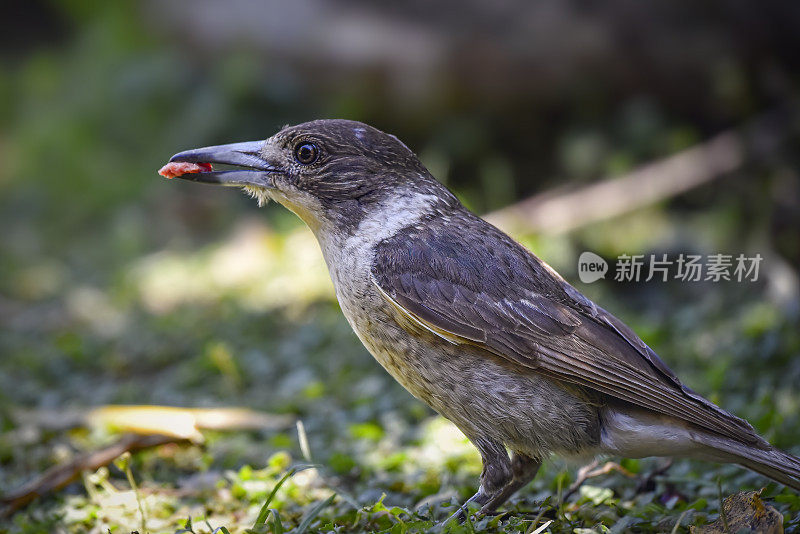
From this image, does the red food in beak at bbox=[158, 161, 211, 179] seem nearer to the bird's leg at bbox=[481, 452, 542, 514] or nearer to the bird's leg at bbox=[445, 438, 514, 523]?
the bird's leg at bbox=[445, 438, 514, 523]

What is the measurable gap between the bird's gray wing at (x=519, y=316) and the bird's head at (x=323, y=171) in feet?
0.80

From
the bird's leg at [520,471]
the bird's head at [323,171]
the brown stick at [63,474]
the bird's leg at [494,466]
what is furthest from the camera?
the brown stick at [63,474]

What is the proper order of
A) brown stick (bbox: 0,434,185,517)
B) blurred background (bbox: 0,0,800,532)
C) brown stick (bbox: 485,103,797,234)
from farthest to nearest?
brown stick (bbox: 485,103,797,234), blurred background (bbox: 0,0,800,532), brown stick (bbox: 0,434,185,517)

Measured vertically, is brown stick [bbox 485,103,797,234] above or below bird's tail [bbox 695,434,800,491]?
above

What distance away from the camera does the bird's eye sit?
3.42 metres

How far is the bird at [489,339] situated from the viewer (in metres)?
3.07

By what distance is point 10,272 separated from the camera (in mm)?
8594

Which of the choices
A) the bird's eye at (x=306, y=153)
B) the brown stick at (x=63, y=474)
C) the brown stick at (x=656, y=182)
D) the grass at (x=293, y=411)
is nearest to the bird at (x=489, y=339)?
the bird's eye at (x=306, y=153)

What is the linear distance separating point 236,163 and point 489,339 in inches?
53.6

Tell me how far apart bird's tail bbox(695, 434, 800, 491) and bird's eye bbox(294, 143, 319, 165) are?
195 centimetres

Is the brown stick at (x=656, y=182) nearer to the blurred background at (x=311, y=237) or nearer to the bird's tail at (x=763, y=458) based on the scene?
the blurred background at (x=311, y=237)

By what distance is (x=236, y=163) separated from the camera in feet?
11.4

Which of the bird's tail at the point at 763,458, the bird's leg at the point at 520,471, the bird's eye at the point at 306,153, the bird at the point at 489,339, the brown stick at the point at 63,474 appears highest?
the bird's eye at the point at 306,153

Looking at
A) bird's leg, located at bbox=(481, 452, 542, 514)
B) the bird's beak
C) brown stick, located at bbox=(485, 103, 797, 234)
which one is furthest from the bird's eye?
brown stick, located at bbox=(485, 103, 797, 234)
